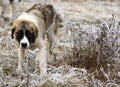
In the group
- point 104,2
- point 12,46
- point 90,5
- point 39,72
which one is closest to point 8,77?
point 39,72

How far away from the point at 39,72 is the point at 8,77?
53cm

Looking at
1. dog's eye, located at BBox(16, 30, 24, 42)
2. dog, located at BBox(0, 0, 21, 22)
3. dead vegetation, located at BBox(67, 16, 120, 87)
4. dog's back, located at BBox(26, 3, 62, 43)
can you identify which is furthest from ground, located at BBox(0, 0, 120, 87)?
Answer: dog, located at BBox(0, 0, 21, 22)

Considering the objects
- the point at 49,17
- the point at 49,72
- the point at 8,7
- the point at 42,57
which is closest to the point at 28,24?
the point at 42,57

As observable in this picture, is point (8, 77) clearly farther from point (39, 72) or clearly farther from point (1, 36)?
point (1, 36)

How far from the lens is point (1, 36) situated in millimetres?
9148

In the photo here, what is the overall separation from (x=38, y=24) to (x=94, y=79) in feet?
5.24

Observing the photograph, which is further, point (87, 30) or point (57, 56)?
point (57, 56)

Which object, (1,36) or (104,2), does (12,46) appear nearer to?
(1,36)

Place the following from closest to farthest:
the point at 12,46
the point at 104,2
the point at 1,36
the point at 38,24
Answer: the point at 38,24
the point at 12,46
the point at 1,36
the point at 104,2

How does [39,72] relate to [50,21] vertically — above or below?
below

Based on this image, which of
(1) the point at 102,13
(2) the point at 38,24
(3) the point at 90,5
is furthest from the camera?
(3) the point at 90,5

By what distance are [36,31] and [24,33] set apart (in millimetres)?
353

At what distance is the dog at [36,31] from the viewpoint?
704 cm

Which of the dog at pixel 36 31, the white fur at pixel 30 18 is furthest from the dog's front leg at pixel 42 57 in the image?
the white fur at pixel 30 18
